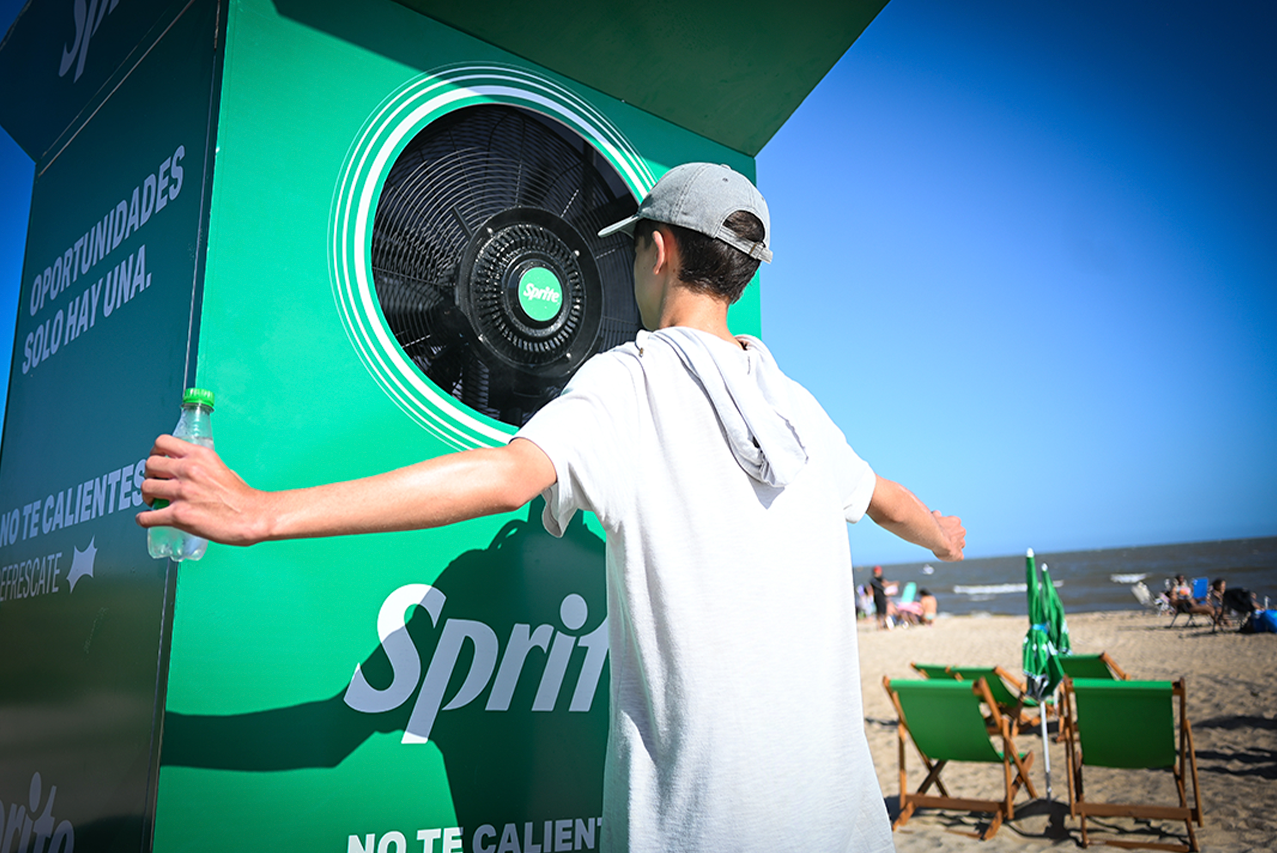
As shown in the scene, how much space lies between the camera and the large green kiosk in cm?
167

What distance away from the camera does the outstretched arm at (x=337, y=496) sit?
1.02 m

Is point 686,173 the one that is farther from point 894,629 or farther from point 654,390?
point 894,629

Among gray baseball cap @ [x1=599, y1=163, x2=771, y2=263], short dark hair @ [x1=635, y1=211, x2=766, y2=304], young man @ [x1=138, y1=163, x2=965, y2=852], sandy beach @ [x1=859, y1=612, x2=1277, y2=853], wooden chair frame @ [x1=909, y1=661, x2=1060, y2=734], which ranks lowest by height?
sandy beach @ [x1=859, y1=612, x2=1277, y2=853]

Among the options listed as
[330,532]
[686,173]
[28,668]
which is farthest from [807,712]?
[28,668]

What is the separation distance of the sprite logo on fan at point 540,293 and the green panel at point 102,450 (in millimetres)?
811

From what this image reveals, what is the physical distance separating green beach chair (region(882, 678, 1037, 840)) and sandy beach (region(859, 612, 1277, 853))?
167 millimetres

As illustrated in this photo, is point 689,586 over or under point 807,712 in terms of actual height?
over

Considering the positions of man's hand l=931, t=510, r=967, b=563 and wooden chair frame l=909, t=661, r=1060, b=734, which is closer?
man's hand l=931, t=510, r=967, b=563

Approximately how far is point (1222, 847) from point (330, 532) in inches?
277

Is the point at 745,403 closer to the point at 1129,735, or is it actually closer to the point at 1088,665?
the point at 1129,735

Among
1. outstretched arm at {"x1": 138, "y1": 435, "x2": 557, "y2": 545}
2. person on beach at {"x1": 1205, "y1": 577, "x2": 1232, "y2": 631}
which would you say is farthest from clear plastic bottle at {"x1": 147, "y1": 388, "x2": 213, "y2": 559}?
person on beach at {"x1": 1205, "y1": 577, "x2": 1232, "y2": 631}

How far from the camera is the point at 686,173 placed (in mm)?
1628

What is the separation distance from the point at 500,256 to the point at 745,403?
107cm

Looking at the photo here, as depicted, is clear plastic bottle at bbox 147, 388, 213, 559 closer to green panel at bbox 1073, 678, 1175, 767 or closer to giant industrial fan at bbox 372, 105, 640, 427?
giant industrial fan at bbox 372, 105, 640, 427
